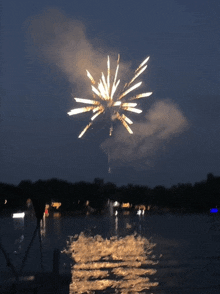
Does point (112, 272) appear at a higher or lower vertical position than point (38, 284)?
lower

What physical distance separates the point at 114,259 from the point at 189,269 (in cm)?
615

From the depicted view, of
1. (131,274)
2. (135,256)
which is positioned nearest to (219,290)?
(131,274)

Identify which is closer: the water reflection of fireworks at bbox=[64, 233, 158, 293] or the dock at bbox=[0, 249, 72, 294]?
A: the dock at bbox=[0, 249, 72, 294]

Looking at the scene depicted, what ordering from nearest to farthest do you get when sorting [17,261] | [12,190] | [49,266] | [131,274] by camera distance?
[12,190]
[131,274]
[49,266]
[17,261]

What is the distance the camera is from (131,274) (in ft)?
83.6

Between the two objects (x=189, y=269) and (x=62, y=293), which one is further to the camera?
(x=189, y=269)

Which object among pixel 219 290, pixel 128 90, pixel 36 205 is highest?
pixel 128 90

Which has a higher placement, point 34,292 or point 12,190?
point 12,190

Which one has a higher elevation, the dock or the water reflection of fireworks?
the dock

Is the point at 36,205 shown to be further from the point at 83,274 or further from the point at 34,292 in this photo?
the point at 83,274

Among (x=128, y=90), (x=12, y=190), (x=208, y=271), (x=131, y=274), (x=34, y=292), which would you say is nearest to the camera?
(x=34, y=292)

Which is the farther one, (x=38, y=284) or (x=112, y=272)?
(x=112, y=272)

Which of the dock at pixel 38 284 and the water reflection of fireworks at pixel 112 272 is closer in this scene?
the dock at pixel 38 284

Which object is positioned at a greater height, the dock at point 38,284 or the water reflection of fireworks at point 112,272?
the dock at point 38,284
